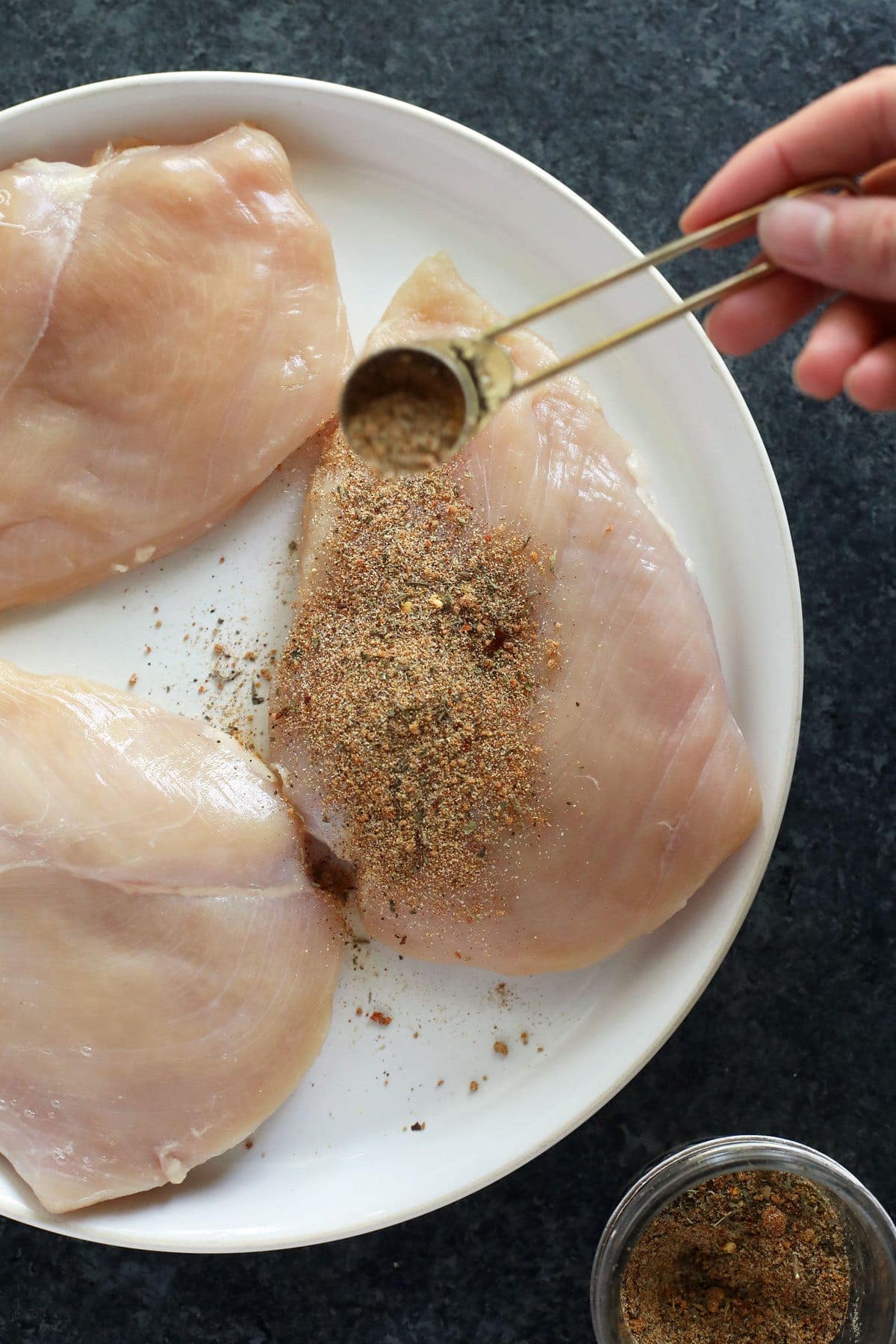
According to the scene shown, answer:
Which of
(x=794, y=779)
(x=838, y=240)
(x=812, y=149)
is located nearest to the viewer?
(x=838, y=240)

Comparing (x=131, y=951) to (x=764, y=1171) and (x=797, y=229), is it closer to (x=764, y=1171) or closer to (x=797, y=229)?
(x=764, y=1171)

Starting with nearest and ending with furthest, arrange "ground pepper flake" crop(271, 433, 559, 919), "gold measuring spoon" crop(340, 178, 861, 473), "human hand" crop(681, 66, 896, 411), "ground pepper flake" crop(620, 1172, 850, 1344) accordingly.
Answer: "gold measuring spoon" crop(340, 178, 861, 473)
"human hand" crop(681, 66, 896, 411)
"ground pepper flake" crop(271, 433, 559, 919)
"ground pepper flake" crop(620, 1172, 850, 1344)

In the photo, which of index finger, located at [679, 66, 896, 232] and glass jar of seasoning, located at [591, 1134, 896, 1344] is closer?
index finger, located at [679, 66, 896, 232]

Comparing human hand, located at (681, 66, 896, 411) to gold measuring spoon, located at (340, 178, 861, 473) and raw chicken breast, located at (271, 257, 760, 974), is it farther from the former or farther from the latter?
raw chicken breast, located at (271, 257, 760, 974)

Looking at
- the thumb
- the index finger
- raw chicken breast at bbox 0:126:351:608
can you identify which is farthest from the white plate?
the thumb

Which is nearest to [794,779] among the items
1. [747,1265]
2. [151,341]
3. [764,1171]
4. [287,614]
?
[764,1171]

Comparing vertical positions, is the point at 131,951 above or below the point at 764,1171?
above
